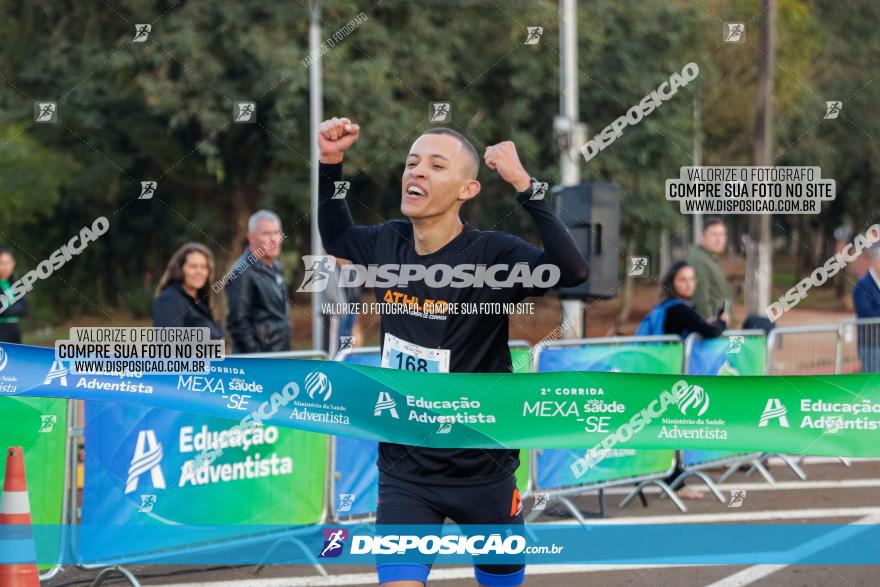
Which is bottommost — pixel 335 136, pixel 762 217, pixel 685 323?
pixel 685 323

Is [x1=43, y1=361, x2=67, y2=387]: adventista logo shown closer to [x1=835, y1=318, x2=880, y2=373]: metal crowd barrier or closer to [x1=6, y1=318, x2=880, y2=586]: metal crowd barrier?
[x1=6, y1=318, x2=880, y2=586]: metal crowd barrier

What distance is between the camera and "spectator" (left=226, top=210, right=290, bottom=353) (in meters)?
8.26

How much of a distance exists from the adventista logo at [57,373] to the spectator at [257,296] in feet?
9.56

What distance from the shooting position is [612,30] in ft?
84.9

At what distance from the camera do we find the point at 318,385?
507 centimetres

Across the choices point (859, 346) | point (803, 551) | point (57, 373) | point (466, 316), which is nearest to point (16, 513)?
point (57, 373)

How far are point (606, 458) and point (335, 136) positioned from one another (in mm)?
4521

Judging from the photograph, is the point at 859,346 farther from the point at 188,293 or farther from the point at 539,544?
the point at 188,293

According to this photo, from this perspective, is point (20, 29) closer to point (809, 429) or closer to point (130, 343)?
point (130, 343)

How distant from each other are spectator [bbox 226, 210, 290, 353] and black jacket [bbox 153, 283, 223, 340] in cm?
47

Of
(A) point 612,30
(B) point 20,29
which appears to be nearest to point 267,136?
(B) point 20,29

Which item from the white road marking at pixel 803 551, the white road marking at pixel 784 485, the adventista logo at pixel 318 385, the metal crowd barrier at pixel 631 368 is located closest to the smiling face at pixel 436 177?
the adventista logo at pixel 318 385

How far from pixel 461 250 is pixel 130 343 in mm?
1996

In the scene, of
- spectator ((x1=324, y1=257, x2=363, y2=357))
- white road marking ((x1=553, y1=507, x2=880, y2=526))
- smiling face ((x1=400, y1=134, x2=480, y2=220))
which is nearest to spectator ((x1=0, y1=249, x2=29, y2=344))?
spectator ((x1=324, y1=257, x2=363, y2=357))
